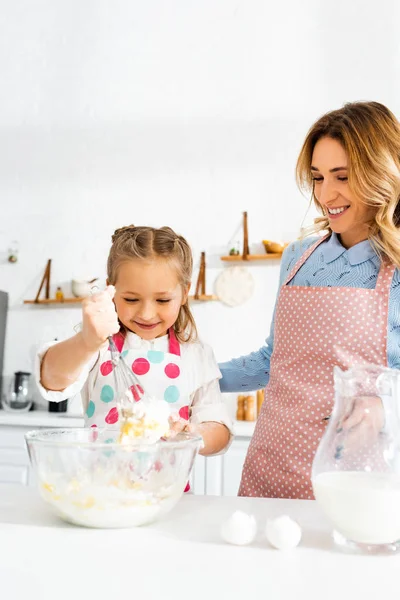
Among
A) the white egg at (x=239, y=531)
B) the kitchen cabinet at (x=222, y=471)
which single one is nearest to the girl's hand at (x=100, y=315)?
the white egg at (x=239, y=531)

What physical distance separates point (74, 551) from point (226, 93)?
118 inches

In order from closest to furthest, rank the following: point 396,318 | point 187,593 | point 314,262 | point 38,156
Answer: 1. point 187,593
2. point 396,318
3. point 314,262
4. point 38,156

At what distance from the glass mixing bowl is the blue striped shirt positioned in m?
0.62

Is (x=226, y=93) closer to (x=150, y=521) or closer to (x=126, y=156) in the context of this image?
(x=126, y=156)

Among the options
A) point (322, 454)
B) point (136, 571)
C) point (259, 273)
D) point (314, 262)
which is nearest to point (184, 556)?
point (136, 571)

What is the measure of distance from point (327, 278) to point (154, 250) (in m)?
0.33

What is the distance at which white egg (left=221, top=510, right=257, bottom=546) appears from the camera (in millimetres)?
675

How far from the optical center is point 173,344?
1.38m

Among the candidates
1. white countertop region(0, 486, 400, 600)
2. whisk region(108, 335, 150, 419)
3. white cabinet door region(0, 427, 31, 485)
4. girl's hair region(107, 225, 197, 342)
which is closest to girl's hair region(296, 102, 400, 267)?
girl's hair region(107, 225, 197, 342)

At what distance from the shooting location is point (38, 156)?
356cm

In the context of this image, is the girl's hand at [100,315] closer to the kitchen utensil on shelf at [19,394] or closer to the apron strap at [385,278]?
the apron strap at [385,278]

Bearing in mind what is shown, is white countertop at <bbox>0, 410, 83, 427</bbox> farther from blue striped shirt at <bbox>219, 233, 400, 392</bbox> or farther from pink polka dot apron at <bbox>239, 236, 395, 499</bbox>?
pink polka dot apron at <bbox>239, 236, 395, 499</bbox>

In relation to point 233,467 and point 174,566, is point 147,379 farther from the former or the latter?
point 233,467

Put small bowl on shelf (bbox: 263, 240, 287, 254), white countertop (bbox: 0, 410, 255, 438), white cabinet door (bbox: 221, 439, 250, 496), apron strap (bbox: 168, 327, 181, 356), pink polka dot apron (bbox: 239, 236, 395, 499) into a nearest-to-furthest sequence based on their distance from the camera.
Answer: pink polka dot apron (bbox: 239, 236, 395, 499) < apron strap (bbox: 168, 327, 181, 356) < white cabinet door (bbox: 221, 439, 250, 496) < white countertop (bbox: 0, 410, 255, 438) < small bowl on shelf (bbox: 263, 240, 287, 254)
